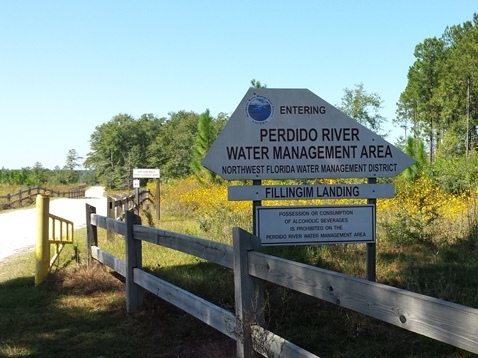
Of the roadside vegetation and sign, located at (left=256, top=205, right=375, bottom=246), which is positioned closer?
the roadside vegetation

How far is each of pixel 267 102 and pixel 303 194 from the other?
105 cm

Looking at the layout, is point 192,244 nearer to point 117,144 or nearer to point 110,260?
point 110,260

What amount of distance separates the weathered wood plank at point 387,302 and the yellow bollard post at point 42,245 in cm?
522

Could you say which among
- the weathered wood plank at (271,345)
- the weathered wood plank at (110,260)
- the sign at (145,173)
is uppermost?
the sign at (145,173)

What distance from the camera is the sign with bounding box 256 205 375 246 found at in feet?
17.5

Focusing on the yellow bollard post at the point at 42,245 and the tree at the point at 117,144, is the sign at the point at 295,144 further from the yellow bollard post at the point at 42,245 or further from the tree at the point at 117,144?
the tree at the point at 117,144

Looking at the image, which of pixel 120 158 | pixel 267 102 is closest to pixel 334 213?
pixel 267 102

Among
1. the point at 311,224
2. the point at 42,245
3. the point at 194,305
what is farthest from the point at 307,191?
the point at 42,245

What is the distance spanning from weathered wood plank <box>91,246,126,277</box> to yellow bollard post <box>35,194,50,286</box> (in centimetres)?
69

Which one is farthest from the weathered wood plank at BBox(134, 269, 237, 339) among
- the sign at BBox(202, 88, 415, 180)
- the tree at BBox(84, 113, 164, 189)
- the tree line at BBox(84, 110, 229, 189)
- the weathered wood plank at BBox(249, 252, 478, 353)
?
the tree at BBox(84, 113, 164, 189)

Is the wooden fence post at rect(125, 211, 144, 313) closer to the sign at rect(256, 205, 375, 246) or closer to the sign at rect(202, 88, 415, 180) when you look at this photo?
the sign at rect(202, 88, 415, 180)

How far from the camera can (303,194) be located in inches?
212

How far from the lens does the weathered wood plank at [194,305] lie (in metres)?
3.89

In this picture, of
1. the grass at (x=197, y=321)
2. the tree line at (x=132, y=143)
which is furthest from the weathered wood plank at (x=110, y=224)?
the tree line at (x=132, y=143)
